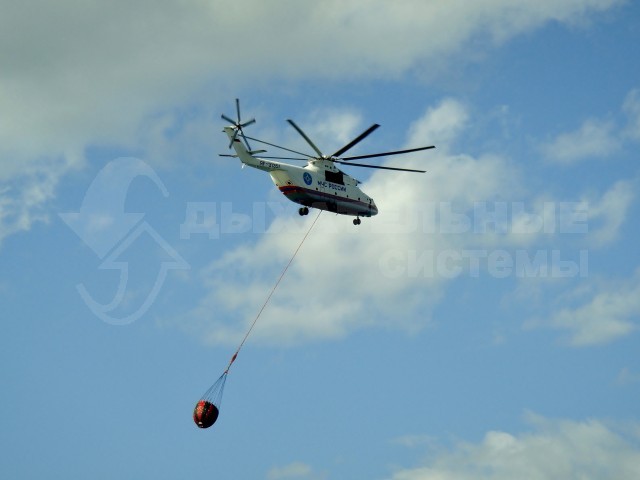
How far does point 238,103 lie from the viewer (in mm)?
68375

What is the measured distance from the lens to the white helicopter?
6850cm

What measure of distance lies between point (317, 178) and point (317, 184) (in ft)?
1.93

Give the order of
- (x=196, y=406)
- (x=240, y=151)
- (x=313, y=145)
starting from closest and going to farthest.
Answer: (x=196, y=406) < (x=240, y=151) < (x=313, y=145)

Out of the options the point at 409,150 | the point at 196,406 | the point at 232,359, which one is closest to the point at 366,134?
the point at 409,150

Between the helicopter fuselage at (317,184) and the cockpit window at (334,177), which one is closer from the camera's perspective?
the helicopter fuselage at (317,184)

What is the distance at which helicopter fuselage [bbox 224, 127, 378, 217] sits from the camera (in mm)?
69025

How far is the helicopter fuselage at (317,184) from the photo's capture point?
226 ft

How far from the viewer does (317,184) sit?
7156 centimetres

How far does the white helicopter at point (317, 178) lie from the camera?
68500 mm

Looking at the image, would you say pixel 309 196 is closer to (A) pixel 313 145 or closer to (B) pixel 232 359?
(A) pixel 313 145

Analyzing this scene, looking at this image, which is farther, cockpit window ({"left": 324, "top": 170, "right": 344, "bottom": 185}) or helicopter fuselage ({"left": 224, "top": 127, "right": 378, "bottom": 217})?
cockpit window ({"left": 324, "top": 170, "right": 344, "bottom": 185})

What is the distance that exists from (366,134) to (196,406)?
2955 cm

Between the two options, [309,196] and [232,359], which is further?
[309,196]

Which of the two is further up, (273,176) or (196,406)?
(273,176)
